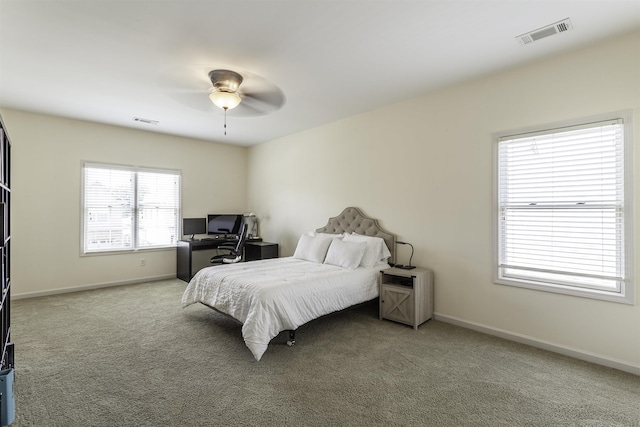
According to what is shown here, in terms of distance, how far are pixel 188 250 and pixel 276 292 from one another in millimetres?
3261

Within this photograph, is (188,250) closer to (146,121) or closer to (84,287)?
(84,287)

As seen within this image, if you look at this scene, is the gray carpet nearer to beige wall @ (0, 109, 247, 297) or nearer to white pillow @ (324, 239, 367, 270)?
white pillow @ (324, 239, 367, 270)

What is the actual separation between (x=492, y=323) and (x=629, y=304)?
114 cm

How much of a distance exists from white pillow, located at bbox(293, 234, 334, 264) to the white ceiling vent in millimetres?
3077

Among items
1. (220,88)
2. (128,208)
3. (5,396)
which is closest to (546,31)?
(220,88)

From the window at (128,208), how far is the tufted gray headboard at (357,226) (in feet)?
10.1

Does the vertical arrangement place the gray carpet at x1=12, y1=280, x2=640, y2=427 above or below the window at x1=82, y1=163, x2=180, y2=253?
below

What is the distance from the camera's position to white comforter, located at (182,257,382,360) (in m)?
2.82

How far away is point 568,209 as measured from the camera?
2865 millimetres

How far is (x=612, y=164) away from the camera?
104 inches

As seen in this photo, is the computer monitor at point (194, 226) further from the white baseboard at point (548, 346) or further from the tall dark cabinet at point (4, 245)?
the white baseboard at point (548, 346)

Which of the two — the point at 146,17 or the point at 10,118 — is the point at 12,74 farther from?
the point at 146,17

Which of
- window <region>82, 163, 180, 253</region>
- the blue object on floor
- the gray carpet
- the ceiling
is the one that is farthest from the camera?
window <region>82, 163, 180, 253</region>

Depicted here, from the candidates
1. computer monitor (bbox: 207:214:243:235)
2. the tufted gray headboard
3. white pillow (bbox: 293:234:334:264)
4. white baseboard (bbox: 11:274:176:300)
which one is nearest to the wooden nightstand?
the tufted gray headboard
